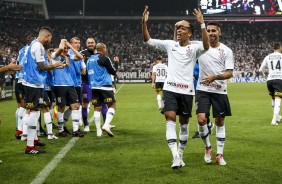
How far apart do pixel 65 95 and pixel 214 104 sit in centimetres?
466

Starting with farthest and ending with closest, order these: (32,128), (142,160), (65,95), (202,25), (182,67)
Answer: (65,95) < (32,128) < (142,160) < (182,67) < (202,25)

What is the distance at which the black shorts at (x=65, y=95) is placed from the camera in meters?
11.1

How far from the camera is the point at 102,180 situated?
256 inches

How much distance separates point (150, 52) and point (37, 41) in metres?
51.3

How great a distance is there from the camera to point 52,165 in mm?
7602

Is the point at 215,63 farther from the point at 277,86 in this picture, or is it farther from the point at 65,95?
the point at 277,86

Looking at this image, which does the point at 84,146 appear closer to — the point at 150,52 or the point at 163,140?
the point at 163,140

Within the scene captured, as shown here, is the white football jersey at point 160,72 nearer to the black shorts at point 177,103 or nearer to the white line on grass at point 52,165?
the white line on grass at point 52,165

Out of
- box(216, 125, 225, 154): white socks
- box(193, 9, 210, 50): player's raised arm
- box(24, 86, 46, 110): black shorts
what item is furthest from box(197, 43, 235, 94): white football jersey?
box(24, 86, 46, 110): black shorts

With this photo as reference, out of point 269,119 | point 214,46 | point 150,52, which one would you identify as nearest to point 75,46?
point 214,46

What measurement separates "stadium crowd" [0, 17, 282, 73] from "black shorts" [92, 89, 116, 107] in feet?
143

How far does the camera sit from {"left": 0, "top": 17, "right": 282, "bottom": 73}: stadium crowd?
190 feet

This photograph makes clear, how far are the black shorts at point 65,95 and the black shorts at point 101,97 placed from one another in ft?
1.57

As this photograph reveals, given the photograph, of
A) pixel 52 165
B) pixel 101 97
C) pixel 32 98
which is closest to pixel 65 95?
pixel 101 97
